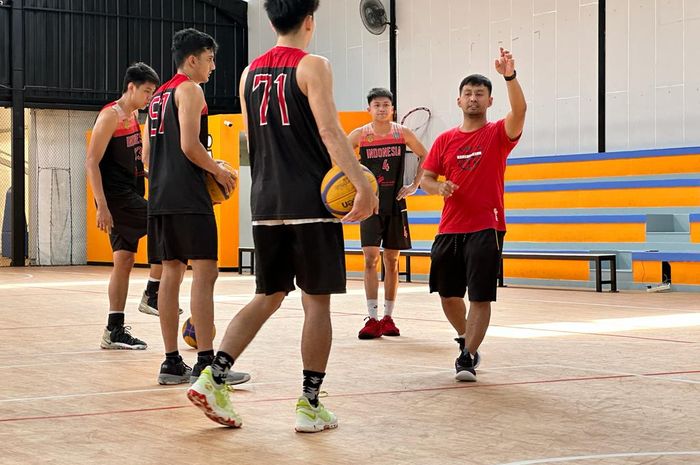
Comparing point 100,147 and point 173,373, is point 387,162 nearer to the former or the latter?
point 100,147

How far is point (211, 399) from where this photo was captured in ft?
13.3

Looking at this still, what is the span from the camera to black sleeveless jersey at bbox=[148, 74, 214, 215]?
207 inches

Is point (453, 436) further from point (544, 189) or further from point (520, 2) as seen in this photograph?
point (520, 2)

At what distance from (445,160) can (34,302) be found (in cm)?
669

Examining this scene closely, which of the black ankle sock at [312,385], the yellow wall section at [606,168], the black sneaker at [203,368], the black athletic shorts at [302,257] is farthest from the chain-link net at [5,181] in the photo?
the black ankle sock at [312,385]

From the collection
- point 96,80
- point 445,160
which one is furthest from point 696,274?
point 96,80

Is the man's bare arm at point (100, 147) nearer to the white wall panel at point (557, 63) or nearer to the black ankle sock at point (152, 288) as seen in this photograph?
the black ankle sock at point (152, 288)

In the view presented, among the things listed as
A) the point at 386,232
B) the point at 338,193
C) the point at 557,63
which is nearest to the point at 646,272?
the point at 557,63

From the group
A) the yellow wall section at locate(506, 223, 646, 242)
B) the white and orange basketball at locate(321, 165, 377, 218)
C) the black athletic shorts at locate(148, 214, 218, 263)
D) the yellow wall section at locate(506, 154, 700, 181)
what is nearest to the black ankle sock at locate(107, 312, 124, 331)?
the black athletic shorts at locate(148, 214, 218, 263)

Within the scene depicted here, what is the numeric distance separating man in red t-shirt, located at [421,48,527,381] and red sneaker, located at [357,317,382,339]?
1740mm

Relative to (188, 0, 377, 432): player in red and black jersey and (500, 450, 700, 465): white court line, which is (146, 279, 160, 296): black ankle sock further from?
(500, 450, 700, 465): white court line

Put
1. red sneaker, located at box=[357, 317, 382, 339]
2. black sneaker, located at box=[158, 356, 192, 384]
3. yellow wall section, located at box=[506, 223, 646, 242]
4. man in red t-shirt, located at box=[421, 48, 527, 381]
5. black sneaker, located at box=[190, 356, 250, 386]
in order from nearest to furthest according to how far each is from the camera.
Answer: black sneaker, located at box=[190, 356, 250, 386] < black sneaker, located at box=[158, 356, 192, 384] < man in red t-shirt, located at box=[421, 48, 527, 381] < red sneaker, located at box=[357, 317, 382, 339] < yellow wall section, located at box=[506, 223, 646, 242]

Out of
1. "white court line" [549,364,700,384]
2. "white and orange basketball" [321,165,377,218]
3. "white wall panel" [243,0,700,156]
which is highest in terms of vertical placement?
"white wall panel" [243,0,700,156]

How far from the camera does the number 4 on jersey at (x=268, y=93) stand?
4164 mm
